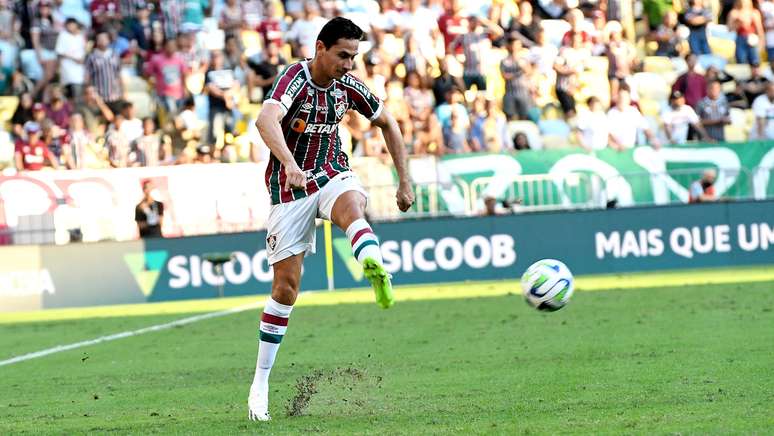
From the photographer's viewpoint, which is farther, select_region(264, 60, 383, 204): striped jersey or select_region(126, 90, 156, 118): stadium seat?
select_region(126, 90, 156, 118): stadium seat

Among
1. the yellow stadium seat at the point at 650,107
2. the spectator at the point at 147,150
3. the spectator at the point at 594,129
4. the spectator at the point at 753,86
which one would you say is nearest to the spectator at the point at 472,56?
the spectator at the point at 594,129

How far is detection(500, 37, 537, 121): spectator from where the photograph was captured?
85.9 ft

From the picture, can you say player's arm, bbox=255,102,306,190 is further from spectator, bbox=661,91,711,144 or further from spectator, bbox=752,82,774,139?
spectator, bbox=752,82,774,139

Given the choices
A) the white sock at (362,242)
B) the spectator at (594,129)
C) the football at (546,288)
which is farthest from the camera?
the spectator at (594,129)

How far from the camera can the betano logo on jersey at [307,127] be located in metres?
8.85

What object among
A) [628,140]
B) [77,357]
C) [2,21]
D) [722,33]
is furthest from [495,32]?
[77,357]

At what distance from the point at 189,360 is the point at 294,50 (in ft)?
47.0

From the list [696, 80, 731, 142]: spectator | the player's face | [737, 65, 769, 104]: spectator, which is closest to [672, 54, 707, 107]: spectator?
[696, 80, 731, 142]: spectator

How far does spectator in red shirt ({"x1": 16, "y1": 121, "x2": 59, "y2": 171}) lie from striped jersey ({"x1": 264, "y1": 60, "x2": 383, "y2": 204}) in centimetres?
1496

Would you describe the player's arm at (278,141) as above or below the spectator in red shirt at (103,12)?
below

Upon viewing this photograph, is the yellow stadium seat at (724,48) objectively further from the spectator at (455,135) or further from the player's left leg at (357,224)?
the player's left leg at (357,224)

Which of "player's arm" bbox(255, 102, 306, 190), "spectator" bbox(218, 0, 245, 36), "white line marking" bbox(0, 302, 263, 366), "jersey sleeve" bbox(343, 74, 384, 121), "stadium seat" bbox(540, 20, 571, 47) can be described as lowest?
"white line marking" bbox(0, 302, 263, 366)

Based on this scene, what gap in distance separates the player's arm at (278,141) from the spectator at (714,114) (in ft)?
63.0

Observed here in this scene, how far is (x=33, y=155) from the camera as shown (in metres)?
23.1
